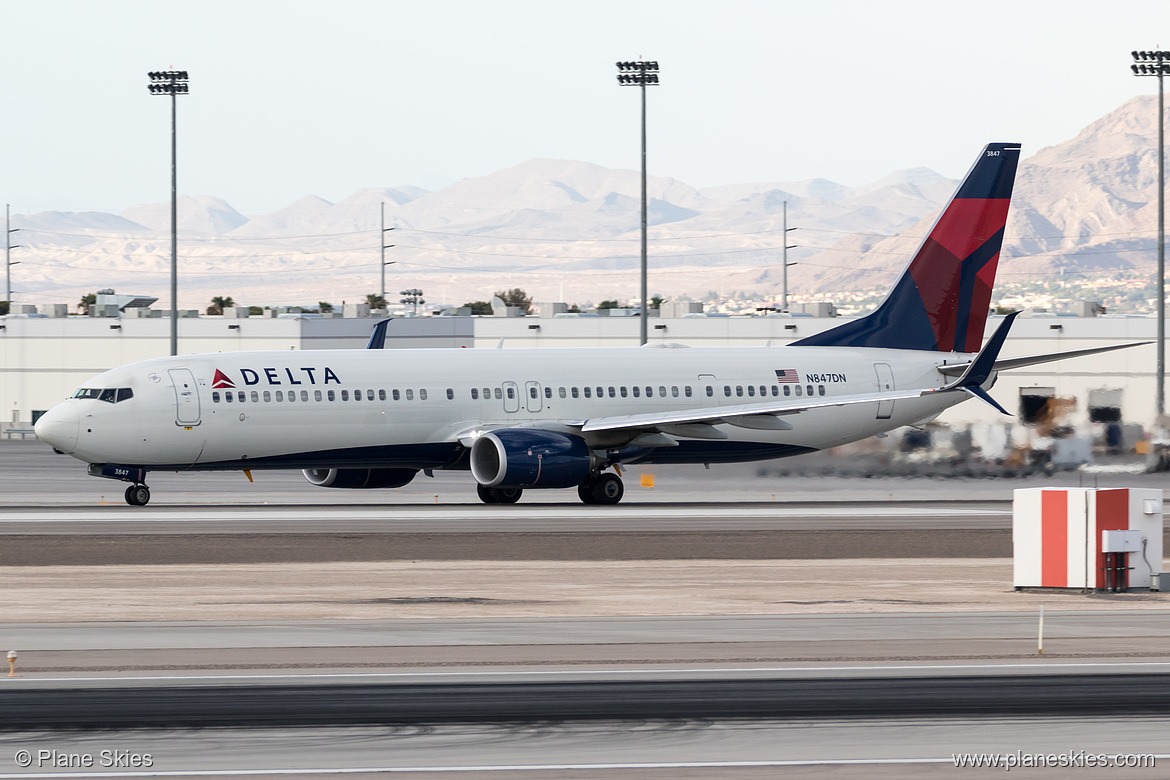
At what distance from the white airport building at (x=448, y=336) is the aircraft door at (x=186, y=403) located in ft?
162

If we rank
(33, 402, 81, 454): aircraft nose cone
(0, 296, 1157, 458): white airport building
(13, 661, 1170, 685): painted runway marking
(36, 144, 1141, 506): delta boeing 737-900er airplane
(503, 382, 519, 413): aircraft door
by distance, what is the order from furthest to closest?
(0, 296, 1157, 458): white airport building → (503, 382, 519, 413): aircraft door → (36, 144, 1141, 506): delta boeing 737-900er airplane → (33, 402, 81, 454): aircraft nose cone → (13, 661, 1170, 685): painted runway marking

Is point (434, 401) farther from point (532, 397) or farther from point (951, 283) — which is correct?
point (951, 283)

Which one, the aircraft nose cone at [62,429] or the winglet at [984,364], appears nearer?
the aircraft nose cone at [62,429]

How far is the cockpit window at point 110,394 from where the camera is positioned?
144 ft

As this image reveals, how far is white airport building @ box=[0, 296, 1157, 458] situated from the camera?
90513 mm

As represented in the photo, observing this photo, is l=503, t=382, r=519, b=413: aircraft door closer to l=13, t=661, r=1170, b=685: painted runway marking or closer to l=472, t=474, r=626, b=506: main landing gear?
l=472, t=474, r=626, b=506: main landing gear

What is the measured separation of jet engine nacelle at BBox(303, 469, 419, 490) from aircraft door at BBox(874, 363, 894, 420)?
1385 centimetres

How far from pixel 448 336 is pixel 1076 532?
76.5 m

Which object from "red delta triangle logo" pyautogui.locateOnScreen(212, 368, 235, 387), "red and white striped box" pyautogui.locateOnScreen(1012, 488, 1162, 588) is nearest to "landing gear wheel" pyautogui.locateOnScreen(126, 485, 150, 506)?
"red delta triangle logo" pyautogui.locateOnScreen(212, 368, 235, 387)

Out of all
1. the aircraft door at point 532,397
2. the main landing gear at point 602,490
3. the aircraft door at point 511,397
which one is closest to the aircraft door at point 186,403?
the aircraft door at point 511,397

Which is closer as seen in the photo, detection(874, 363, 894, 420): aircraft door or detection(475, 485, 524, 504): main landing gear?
detection(475, 485, 524, 504): main landing gear

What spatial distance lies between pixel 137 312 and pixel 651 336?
116 feet

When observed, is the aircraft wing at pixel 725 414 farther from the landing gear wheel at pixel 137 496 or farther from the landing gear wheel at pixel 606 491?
the landing gear wheel at pixel 137 496

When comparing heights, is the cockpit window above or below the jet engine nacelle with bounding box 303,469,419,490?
above
